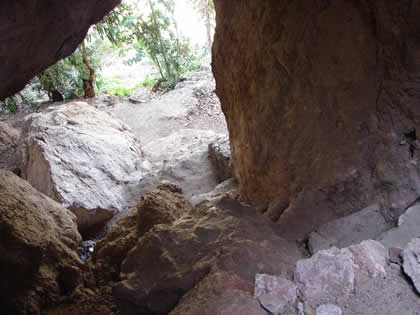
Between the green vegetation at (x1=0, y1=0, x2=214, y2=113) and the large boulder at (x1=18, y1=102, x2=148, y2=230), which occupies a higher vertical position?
the green vegetation at (x1=0, y1=0, x2=214, y2=113)

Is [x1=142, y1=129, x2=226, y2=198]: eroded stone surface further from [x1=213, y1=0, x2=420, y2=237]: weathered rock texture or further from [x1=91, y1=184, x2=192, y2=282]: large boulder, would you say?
[x1=213, y1=0, x2=420, y2=237]: weathered rock texture

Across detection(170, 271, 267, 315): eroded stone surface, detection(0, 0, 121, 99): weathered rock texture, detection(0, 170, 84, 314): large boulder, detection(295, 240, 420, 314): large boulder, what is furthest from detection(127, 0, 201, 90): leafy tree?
detection(295, 240, 420, 314): large boulder

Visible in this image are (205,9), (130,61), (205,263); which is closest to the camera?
(205,263)

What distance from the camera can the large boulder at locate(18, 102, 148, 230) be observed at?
13.0ft

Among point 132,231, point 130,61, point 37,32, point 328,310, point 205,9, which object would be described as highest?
point 205,9

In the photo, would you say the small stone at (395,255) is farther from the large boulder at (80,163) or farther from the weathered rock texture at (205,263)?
the large boulder at (80,163)

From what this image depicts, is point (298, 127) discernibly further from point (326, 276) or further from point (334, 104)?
point (326, 276)

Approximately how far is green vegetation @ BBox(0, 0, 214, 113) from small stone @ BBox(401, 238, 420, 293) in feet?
28.5

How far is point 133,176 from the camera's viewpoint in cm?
480

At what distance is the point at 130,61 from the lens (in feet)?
34.1

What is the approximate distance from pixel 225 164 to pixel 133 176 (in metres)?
1.56

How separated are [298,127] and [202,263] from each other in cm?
104

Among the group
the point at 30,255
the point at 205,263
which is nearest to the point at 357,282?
the point at 205,263

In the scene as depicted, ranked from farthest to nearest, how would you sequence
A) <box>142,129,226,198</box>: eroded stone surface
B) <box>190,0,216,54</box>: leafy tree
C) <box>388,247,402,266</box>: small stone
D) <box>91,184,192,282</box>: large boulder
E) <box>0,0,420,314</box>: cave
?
<box>190,0,216,54</box>: leafy tree, <box>142,129,226,198</box>: eroded stone surface, <box>91,184,192,282</box>: large boulder, <box>0,0,420,314</box>: cave, <box>388,247,402,266</box>: small stone
